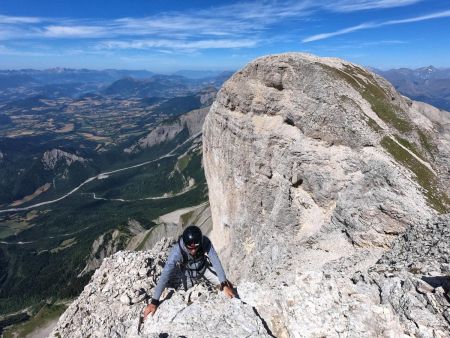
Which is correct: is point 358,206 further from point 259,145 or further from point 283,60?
point 283,60

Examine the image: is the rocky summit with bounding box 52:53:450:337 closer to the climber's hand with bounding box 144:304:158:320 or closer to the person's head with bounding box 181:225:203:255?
the climber's hand with bounding box 144:304:158:320

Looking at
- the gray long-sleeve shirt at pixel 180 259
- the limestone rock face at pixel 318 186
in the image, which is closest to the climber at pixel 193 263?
the gray long-sleeve shirt at pixel 180 259

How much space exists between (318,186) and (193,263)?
29827mm

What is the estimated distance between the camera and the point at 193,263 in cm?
1819

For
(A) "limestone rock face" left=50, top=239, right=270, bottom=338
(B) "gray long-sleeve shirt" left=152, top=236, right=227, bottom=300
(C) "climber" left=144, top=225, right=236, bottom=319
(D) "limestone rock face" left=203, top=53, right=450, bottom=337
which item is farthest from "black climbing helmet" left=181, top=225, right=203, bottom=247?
(D) "limestone rock face" left=203, top=53, right=450, bottom=337

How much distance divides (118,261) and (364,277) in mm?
19931

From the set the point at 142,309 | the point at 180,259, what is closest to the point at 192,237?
the point at 180,259

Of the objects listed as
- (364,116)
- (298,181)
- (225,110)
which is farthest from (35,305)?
(364,116)

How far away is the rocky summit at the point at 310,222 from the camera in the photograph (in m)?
17.5

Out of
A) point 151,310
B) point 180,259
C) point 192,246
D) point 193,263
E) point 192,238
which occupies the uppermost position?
point 192,238

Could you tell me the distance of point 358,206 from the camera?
38.0 m

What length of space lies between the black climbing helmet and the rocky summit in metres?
4.31

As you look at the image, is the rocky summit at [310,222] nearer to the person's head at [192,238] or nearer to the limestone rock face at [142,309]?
the limestone rock face at [142,309]

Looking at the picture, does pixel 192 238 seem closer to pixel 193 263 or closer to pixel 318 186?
pixel 193 263
